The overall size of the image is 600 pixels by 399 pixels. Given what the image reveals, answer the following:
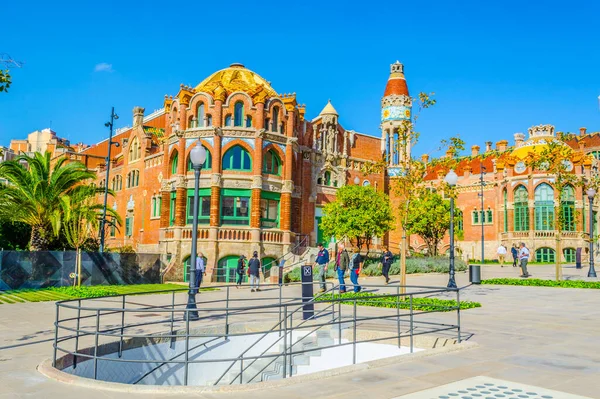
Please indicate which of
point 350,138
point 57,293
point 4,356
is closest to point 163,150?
point 350,138

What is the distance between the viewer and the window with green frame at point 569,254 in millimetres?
50438

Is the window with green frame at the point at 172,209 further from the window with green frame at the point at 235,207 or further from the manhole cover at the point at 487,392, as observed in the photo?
the manhole cover at the point at 487,392

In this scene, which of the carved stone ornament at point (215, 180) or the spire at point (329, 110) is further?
the spire at point (329, 110)

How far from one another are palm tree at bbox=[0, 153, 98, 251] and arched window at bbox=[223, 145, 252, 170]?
9.69 meters

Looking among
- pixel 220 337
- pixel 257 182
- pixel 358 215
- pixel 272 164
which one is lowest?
pixel 220 337

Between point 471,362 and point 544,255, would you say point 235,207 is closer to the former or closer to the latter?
point 471,362

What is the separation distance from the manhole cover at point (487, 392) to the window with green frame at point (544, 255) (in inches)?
1910

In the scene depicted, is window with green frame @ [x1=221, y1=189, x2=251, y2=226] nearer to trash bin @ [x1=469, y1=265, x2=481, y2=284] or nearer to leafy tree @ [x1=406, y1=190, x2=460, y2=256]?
leafy tree @ [x1=406, y1=190, x2=460, y2=256]

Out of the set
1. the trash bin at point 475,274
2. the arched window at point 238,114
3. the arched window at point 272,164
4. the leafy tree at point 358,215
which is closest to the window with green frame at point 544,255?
the leafy tree at point 358,215

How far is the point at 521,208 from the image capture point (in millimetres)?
53250

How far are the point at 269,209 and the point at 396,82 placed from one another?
24103 mm

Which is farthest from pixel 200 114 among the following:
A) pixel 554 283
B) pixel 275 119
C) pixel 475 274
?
pixel 554 283

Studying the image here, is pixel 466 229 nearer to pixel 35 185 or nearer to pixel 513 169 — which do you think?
pixel 513 169

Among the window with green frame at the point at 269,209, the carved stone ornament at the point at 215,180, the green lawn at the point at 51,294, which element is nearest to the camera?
the green lawn at the point at 51,294
